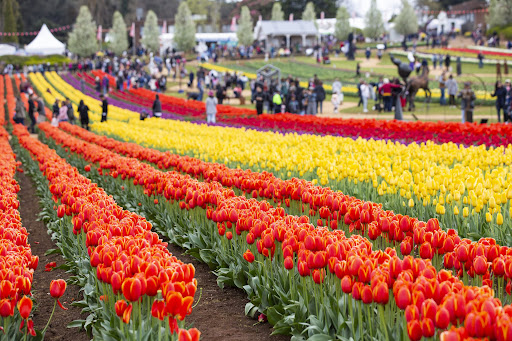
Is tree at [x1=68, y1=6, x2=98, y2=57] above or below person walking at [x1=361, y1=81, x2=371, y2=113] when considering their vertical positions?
above

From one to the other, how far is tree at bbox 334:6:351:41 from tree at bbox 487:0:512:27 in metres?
19.1

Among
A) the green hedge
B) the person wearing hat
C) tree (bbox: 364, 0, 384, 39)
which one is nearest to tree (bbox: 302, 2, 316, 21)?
tree (bbox: 364, 0, 384, 39)

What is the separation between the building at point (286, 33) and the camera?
265ft

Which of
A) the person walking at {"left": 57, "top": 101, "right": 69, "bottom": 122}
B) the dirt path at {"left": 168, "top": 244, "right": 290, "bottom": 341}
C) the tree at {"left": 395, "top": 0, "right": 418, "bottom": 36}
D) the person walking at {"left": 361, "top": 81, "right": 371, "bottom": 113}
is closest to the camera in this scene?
the dirt path at {"left": 168, "top": 244, "right": 290, "bottom": 341}

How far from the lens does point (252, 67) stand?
6297 cm

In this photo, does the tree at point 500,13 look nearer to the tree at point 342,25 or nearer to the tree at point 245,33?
the tree at point 342,25

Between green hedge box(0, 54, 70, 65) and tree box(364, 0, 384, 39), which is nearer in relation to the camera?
green hedge box(0, 54, 70, 65)

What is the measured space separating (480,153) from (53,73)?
59007 millimetres

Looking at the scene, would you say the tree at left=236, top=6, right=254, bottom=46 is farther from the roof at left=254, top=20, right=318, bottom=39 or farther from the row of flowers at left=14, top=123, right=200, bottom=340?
the row of flowers at left=14, top=123, right=200, bottom=340

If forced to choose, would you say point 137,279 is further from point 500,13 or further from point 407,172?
point 500,13

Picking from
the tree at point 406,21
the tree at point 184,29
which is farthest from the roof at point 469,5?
the tree at point 184,29

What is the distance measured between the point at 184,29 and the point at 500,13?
113 ft

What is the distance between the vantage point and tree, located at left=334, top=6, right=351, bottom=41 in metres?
82.3

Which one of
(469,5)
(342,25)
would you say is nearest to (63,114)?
(342,25)
